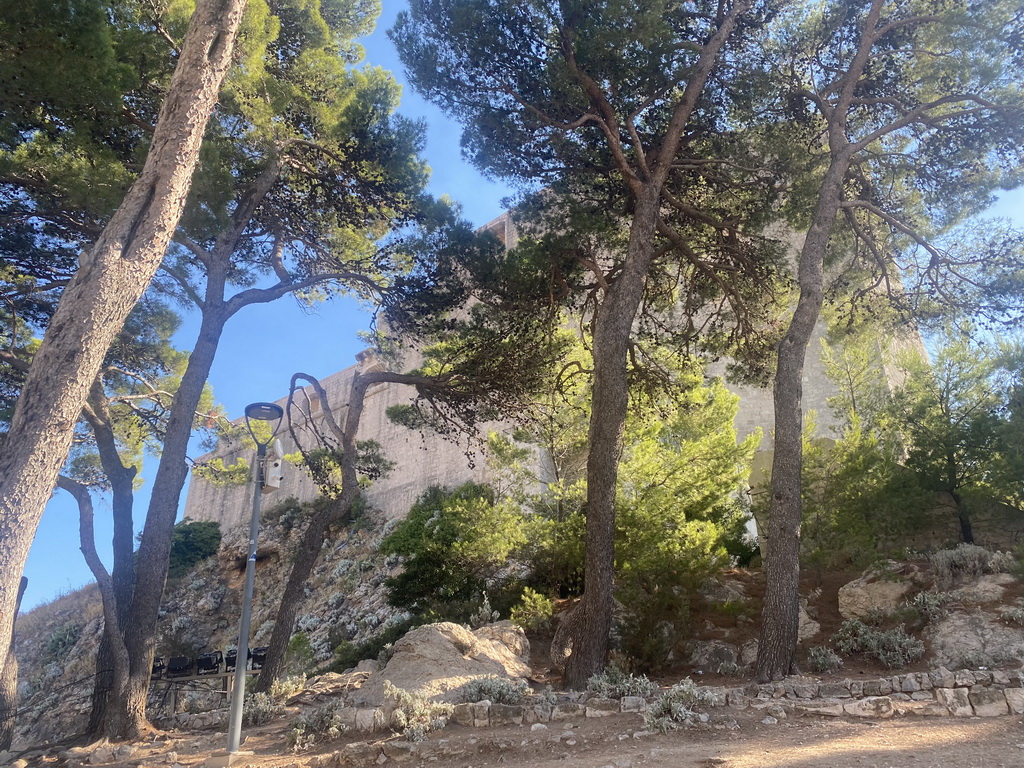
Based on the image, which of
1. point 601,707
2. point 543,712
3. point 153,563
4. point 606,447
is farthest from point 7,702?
point 606,447

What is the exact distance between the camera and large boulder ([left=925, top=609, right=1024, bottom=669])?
20.0 ft

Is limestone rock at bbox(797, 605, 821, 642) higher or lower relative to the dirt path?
higher

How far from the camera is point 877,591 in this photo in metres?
8.09

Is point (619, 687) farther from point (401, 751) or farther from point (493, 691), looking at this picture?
point (401, 751)

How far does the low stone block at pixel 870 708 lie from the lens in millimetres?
4562

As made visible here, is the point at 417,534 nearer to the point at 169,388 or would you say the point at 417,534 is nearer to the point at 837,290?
the point at 169,388

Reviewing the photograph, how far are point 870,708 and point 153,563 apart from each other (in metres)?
5.94

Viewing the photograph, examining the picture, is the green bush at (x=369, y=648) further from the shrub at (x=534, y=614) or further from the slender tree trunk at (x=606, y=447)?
the slender tree trunk at (x=606, y=447)

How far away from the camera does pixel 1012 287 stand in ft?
26.4

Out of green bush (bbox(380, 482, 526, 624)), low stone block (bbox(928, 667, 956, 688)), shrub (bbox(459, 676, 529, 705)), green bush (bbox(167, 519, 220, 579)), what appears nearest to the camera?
low stone block (bbox(928, 667, 956, 688))

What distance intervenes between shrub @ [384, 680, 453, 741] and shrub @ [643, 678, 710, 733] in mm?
1487

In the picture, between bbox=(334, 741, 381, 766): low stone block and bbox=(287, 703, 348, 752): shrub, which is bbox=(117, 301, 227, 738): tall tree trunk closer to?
bbox=(287, 703, 348, 752): shrub

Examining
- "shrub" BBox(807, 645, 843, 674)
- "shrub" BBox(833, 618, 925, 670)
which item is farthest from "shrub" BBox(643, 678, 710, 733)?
"shrub" BBox(833, 618, 925, 670)

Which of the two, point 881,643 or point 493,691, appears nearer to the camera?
point 493,691
